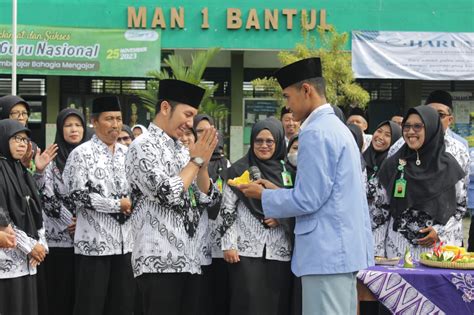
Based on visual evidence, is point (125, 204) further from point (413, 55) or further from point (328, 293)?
point (413, 55)

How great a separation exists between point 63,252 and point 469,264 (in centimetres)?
311

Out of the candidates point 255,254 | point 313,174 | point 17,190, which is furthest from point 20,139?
point 313,174

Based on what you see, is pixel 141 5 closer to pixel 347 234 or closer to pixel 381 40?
pixel 381 40

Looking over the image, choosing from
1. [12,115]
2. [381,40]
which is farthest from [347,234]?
[381,40]

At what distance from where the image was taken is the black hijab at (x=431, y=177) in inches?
190

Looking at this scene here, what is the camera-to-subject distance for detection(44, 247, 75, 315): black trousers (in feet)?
18.4

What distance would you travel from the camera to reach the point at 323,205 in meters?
3.32

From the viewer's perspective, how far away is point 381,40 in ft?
43.9

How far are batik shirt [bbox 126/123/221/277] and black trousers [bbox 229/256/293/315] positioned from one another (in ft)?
3.32

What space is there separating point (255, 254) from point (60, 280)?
5.79 feet

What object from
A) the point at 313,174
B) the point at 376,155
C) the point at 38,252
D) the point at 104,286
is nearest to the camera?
the point at 313,174

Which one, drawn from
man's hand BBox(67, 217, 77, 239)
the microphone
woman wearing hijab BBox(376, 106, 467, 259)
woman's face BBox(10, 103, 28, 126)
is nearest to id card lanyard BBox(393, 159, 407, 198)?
woman wearing hijab BBox(376, 106, 467, 259)

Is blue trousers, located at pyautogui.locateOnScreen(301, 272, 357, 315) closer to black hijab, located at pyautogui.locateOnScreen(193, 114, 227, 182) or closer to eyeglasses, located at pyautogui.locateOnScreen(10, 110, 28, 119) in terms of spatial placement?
black hijab, located at pyautogui.locateOnScreen(193, 114, 227, 182)

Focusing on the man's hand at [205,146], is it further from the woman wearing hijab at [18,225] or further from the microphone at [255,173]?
the woman wearing hijab at [18,225]
